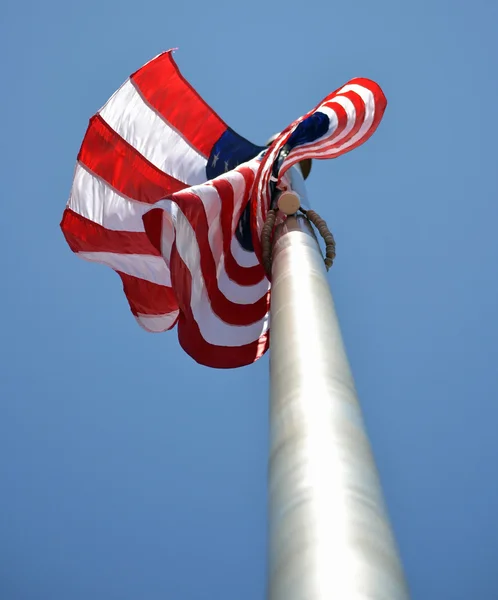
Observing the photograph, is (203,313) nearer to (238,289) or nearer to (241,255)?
(238,289)

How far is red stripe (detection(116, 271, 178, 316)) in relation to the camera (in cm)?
973

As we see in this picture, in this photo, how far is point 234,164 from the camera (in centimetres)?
966

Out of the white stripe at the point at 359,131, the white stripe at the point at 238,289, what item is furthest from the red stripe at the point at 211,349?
the white stripe at the point at 359,131

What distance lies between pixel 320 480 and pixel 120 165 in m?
7.48

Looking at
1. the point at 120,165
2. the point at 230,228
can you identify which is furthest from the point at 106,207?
the point at 230,228

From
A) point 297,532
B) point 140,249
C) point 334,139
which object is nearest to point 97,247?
point 140,249

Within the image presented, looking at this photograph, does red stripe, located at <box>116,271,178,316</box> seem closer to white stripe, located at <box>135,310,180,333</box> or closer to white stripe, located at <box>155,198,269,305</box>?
white stripe, located at <box>135,310,180,333</box>

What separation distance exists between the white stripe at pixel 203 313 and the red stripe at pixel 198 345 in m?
0.06

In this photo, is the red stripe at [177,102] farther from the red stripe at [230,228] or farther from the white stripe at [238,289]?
the white stripe at [238,289]

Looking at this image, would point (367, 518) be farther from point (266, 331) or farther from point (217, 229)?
point (266, 331)

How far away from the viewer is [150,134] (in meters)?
9.40

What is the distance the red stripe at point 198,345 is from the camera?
21.3ft

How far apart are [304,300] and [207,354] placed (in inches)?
128

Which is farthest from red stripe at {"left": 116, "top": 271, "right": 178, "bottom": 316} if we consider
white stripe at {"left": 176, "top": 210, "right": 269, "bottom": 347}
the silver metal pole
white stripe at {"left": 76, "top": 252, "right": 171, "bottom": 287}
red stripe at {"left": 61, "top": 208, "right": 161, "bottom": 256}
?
the silver metal pole
